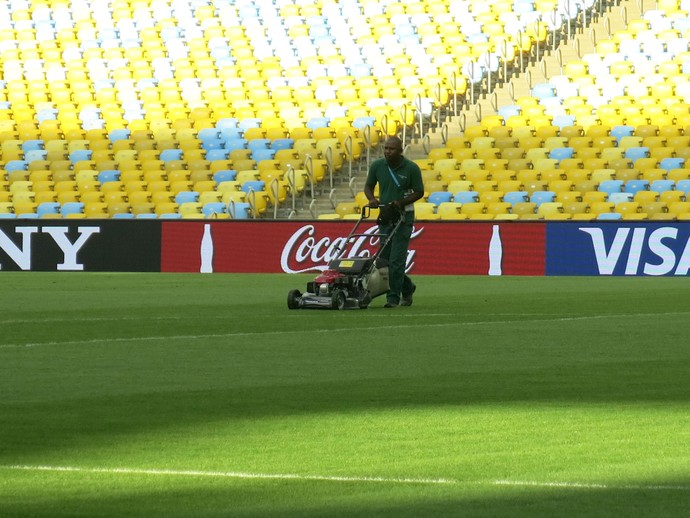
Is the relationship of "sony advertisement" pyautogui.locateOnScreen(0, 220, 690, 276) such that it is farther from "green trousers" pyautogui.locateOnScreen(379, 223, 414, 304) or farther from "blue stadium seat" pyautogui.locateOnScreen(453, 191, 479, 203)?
"green trousers" pyautogui.locateOnScreen(379, 223, 414, 304)

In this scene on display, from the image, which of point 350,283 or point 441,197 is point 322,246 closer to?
point 441,197

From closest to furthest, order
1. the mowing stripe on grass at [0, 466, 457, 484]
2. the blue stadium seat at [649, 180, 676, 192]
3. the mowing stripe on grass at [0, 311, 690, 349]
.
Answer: the mowing stripe on grass at [0, 466, 457, 484]
the mowing stripe on grass at [0, 311, 690, 349]
the blue stadium seat at [649, 180, 676, 192]

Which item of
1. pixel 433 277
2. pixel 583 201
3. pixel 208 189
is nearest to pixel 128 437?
pixel 433 277

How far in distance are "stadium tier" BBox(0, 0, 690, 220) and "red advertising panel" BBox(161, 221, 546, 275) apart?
1.94 meters

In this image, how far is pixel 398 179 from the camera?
1814cm

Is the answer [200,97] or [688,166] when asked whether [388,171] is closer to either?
[688,166]

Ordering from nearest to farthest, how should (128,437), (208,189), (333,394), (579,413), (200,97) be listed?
(128,437), (579,413), (333,394), (208,189), (200,97)

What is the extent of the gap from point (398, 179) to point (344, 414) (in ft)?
31.0

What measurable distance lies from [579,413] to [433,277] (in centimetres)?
1932

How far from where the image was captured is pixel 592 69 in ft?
120

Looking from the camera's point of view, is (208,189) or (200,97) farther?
(200,97)

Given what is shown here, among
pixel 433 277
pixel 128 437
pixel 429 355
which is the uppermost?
pixel 128 437

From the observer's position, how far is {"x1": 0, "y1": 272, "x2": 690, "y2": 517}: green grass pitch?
6375 mm

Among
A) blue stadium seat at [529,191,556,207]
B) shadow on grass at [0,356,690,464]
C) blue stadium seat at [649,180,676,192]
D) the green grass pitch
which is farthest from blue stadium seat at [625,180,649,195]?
shadow on grass at [0,356,690,464]
